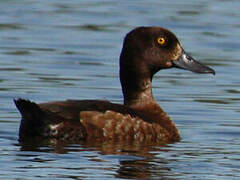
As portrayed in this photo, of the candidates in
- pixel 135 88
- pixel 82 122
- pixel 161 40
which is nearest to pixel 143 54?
pixel 161 40

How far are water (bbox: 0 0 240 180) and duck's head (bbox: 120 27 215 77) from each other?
0.78 metres

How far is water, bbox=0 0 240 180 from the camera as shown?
9891mm

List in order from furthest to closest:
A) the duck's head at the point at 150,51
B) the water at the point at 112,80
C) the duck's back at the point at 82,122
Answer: the duck's head at the point at 150,51, the duck's back at the point at 82,122, the water at the point at 112,80

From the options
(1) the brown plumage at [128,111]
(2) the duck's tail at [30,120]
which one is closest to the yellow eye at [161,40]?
(1) the brown plumage at [128,111]

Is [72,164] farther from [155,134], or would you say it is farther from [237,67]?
[237,67]

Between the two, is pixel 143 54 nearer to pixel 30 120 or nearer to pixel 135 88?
pixel 135 88

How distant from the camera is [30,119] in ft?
36.1

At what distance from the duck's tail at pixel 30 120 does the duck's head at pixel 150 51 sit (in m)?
1.50

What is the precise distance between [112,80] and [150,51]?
3.45 m

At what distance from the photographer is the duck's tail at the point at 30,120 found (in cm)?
1074

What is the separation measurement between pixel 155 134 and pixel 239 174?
6.88ft

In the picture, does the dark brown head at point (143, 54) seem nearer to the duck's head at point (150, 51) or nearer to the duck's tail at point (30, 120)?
the duck's head at point (150, 51)

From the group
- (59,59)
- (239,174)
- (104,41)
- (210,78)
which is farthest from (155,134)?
(104,41)

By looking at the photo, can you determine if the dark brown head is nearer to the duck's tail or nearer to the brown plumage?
the brown plumage
